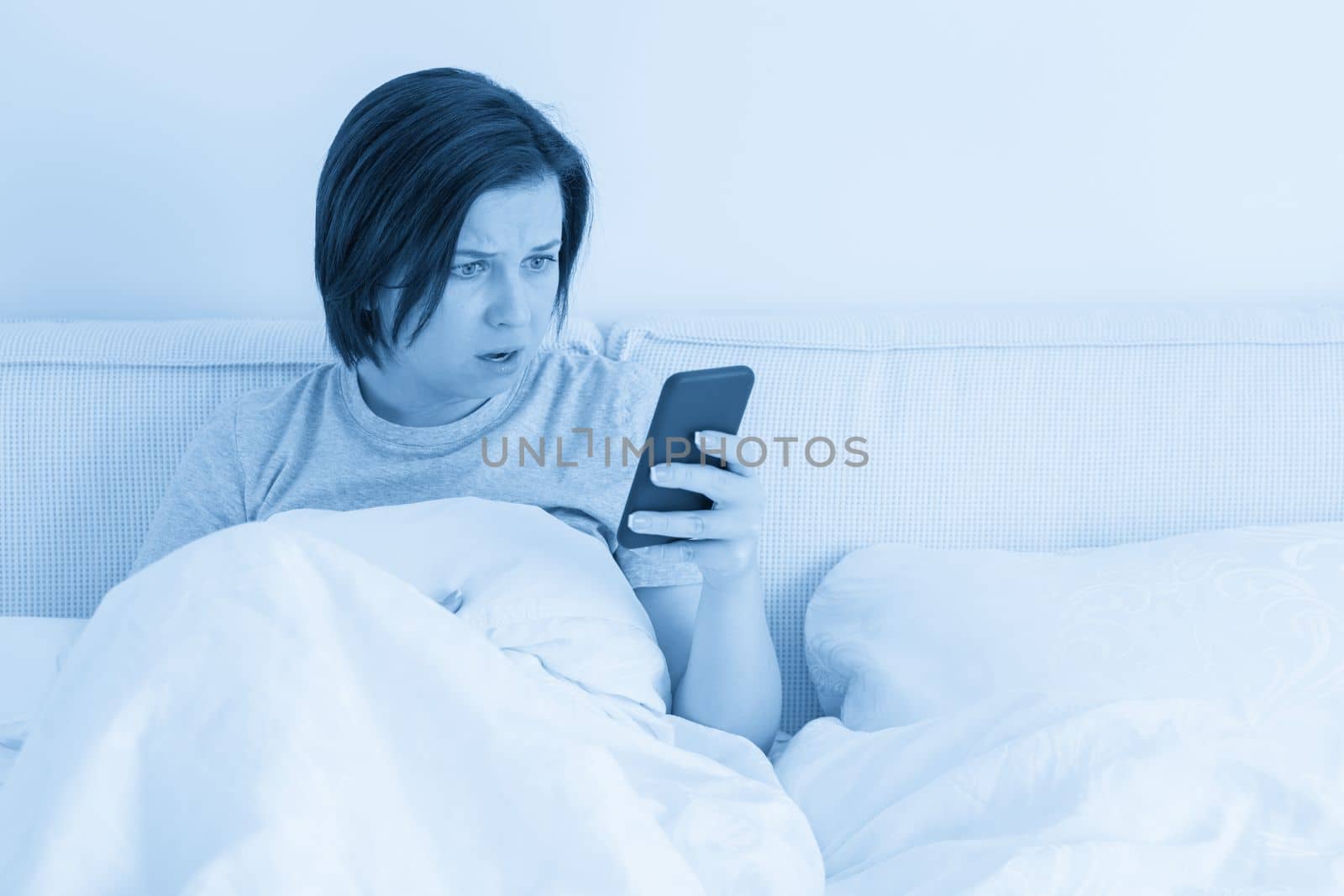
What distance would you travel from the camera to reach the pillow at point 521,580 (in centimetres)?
83

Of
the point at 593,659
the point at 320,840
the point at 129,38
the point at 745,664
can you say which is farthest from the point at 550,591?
the point at 129,38

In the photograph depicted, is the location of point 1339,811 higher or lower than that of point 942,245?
lower

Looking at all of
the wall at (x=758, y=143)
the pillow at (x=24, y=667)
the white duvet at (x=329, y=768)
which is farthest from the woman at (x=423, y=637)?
the wall at (x=758, y=143)

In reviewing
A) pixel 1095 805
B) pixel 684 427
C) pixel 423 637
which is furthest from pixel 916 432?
pixel 423 637

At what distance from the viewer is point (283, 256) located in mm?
1349

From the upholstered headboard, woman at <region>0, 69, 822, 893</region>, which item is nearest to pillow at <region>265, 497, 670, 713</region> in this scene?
woman at <region>0, 69, 822, 893</region>

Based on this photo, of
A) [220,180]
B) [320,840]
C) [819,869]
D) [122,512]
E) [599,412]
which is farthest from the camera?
[220,180]

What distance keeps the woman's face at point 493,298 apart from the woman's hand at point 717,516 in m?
0.22

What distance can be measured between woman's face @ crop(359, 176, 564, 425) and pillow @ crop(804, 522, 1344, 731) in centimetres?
41

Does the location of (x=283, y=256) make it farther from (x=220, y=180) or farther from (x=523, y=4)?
(x=523, y=4)

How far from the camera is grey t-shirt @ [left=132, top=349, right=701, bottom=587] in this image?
104cm

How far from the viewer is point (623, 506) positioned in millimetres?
1028

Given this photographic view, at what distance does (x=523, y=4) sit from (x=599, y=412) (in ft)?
1.74

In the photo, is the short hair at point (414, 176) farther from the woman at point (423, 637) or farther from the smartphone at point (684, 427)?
the smartphone at point (684, 427)
